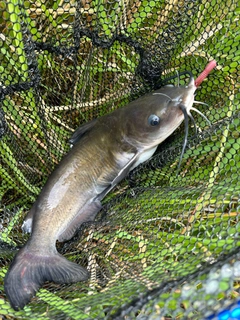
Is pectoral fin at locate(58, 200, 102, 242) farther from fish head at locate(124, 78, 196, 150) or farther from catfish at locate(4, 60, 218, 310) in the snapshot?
fish head at locate(124, 78, 196, 150)

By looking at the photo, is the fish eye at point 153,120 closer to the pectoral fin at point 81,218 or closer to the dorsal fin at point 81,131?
the dorsal fin at point 81,131

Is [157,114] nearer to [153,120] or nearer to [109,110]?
[153,120]

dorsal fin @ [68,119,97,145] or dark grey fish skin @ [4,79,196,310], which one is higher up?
dorsal fin @ [68,119,97,145]

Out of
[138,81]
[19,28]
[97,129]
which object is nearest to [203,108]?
[138,81]

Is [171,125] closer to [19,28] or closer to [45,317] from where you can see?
[19,28]

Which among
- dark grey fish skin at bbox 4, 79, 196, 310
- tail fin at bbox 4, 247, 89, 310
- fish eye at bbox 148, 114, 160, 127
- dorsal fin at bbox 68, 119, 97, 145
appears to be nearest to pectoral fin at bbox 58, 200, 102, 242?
dark grey fish skin at bbox 4, 79, 196, 310

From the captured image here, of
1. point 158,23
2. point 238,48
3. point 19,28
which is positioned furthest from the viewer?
point 158,23

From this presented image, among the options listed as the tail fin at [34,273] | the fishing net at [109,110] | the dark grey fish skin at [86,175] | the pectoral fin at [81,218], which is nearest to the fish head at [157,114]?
the dark grey fish skin at [86,175]
